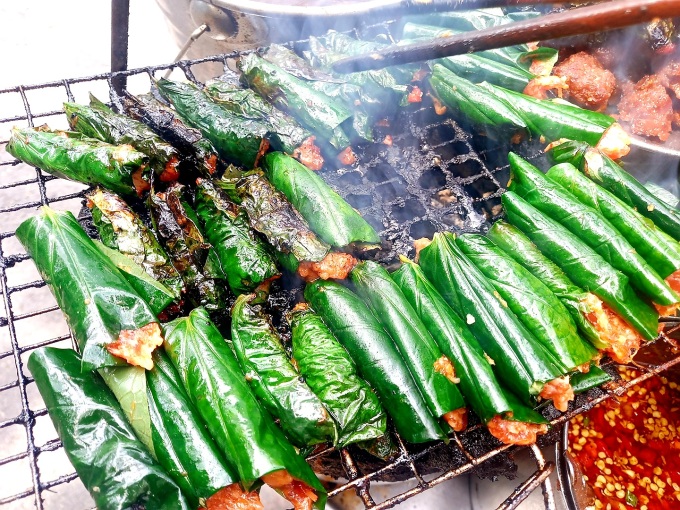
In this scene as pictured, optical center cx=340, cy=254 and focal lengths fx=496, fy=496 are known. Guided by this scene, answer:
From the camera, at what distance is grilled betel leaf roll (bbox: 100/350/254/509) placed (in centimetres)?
238

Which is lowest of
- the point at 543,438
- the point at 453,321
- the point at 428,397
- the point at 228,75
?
the point at 543,438

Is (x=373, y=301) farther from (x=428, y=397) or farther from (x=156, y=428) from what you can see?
(x=156, y=428)

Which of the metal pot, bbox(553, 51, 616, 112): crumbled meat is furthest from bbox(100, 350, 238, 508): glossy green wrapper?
bbox(553, 51, 616, 112): crumbled meat

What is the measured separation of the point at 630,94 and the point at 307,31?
2.91m

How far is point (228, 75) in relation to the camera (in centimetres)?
404

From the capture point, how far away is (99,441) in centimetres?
239

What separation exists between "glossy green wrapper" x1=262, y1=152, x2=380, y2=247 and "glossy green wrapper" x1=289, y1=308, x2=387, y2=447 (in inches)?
23.5

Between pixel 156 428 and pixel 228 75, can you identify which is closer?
pixel 156 428

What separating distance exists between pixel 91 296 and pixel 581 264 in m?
2.93

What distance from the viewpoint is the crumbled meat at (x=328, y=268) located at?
306 cm

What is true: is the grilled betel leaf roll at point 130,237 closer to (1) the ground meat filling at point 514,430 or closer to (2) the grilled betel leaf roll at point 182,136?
(2) the grilled betel leaf roll at point 182,136

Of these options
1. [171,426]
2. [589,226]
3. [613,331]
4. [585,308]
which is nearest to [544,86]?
[589,226]

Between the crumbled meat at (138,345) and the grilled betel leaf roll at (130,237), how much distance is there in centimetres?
31

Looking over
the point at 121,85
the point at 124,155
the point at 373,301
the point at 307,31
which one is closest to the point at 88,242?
the point at 124,155
